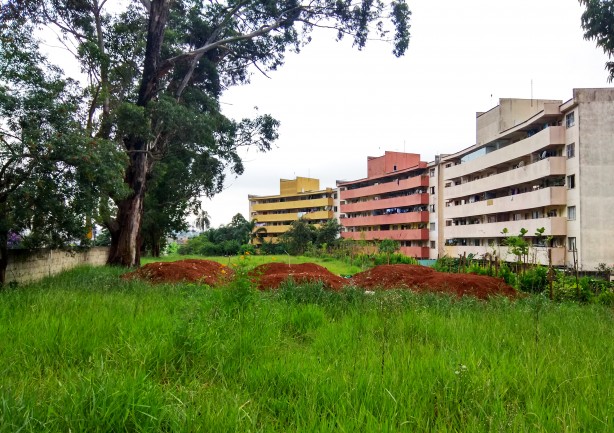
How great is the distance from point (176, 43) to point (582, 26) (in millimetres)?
15699

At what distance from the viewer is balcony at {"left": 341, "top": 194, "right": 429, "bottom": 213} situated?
47.4 m

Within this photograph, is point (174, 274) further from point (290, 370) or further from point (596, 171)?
point (596, 171)

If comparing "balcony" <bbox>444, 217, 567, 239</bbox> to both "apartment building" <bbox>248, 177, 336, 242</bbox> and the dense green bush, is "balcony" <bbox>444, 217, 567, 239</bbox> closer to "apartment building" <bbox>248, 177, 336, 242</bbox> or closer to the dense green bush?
the dense green bush

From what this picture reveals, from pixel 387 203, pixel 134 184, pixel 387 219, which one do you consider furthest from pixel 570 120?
pixel 387 203

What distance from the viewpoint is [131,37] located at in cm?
1680

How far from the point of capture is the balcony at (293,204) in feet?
229

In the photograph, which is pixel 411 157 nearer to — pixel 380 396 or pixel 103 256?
pixel 103 256

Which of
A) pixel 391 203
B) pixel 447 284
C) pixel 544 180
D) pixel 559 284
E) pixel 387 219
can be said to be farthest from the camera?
pixel 387 219

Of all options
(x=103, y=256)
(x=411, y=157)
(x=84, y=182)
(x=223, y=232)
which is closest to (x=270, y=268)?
(x=84, y=182)

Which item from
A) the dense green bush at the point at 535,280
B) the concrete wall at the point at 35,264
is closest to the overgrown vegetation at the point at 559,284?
the dense green bush at the point at 535,280

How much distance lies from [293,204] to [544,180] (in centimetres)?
4989

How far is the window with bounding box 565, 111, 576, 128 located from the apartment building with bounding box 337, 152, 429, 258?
20981 millimetres

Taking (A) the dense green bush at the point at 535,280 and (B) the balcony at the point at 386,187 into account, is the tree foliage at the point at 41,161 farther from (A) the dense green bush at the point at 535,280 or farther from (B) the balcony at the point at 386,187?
(B) the balcony at the point at 386,187

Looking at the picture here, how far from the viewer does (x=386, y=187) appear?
53719mm
